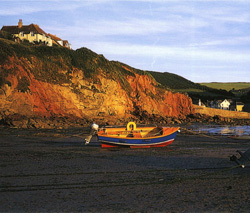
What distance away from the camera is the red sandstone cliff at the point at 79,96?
158ft

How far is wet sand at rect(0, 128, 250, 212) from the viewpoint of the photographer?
11570 mm

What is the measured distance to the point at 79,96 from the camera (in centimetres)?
5634

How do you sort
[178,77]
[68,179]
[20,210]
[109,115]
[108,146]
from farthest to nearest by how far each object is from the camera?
[178,77]
[109,115]
[108,146]
[68,179]
[20,210]

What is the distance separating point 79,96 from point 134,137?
95.9ft

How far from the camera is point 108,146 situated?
90.9ft

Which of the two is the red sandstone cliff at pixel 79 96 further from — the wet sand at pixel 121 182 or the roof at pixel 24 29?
the wet sand at pixel 121 182

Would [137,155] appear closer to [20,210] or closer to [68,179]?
[68,179]

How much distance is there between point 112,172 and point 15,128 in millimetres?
27955

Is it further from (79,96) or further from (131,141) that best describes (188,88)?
(131,141)

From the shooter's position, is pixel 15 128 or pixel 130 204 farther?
pixel 15 128

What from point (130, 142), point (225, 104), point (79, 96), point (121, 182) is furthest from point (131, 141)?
point (225, 104)

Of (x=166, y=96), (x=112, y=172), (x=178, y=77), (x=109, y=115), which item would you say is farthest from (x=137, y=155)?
(x=178, y=77)

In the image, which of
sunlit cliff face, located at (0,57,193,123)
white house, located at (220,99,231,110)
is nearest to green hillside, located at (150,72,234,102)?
white house, located at (220,99,231,110)

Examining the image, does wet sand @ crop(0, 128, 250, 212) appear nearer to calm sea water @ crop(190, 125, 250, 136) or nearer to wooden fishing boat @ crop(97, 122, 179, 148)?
wooden fishing boat @ crop(97, 122, 179, 148)
